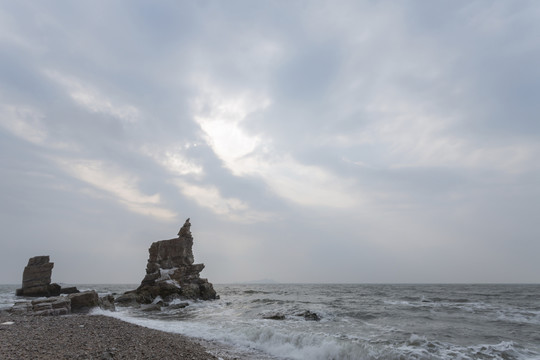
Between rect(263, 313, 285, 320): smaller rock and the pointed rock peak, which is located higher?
the pointed rock peak

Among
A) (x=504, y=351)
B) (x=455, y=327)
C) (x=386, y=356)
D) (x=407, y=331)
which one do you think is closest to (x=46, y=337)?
(x=386, y=356)

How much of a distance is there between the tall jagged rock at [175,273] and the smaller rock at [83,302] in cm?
1418

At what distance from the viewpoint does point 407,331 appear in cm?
1923

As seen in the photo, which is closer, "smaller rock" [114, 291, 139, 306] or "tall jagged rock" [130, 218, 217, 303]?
"smaller rock" [114, 291, 139, 306]

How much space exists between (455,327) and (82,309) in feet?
103

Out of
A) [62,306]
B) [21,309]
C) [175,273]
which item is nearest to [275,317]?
[62,306]

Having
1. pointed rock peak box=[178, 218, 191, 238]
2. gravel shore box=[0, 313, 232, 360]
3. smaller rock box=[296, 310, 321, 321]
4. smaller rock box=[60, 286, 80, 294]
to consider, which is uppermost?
pointed rock peak box=[178, 218, 191, 238]

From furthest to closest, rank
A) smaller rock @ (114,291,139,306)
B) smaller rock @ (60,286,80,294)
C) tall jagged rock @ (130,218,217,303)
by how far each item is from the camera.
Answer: smaller rock @ (60,286,80,294), tall jagged rock @ (130,218,217,303), smaller rock @ (114,291,139,306)

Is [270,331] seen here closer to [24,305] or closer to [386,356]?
[386,356]

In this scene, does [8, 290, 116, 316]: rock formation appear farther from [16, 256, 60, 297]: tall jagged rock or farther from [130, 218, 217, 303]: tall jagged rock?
[16, 256, 60, 297]: tall jagged rock

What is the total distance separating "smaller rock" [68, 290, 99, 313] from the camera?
27888 mm

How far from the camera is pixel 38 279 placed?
5447 centimetres

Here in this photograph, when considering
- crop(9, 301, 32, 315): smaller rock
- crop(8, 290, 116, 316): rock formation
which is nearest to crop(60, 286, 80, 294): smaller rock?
crop(8, 290, 116, 316): rock formation

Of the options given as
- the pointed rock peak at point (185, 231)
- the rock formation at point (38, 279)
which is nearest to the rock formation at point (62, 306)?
the pointed rock peak at point (185, 231)
